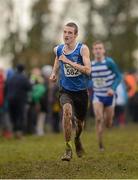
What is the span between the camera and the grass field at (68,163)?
1047cm

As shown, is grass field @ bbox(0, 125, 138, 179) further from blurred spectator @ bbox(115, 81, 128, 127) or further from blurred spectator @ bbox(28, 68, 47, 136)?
blurred spectator @ bbox(115, 81, 128, 127)

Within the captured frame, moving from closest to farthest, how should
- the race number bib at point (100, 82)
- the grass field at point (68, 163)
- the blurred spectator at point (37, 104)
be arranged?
the grass field at point (68, 163), the race number bib at point (100, 82), the blurred spectator at point (37, 104)

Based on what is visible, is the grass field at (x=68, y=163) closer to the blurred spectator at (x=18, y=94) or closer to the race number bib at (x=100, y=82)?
the race number bib at (x=100, y=82)

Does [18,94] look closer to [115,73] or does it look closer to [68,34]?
[115,73]

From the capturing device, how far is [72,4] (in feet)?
212

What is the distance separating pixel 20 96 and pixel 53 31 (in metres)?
45.1

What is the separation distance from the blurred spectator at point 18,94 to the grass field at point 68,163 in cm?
363

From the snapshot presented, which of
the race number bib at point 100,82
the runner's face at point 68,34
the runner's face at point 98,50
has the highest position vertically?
the runner's face at point 68,34

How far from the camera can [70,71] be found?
11.5 meters

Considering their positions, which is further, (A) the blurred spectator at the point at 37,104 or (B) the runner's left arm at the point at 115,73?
(A) the blurred spectator at the point at 37,104

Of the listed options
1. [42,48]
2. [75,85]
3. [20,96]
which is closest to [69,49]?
[75,85]

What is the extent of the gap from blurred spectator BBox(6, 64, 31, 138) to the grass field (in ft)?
11.9

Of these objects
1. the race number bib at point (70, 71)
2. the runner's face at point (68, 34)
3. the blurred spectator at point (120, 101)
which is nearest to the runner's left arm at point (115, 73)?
the race number bib at point (70, 71)

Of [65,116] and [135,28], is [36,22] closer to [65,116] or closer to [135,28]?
[135,28]
